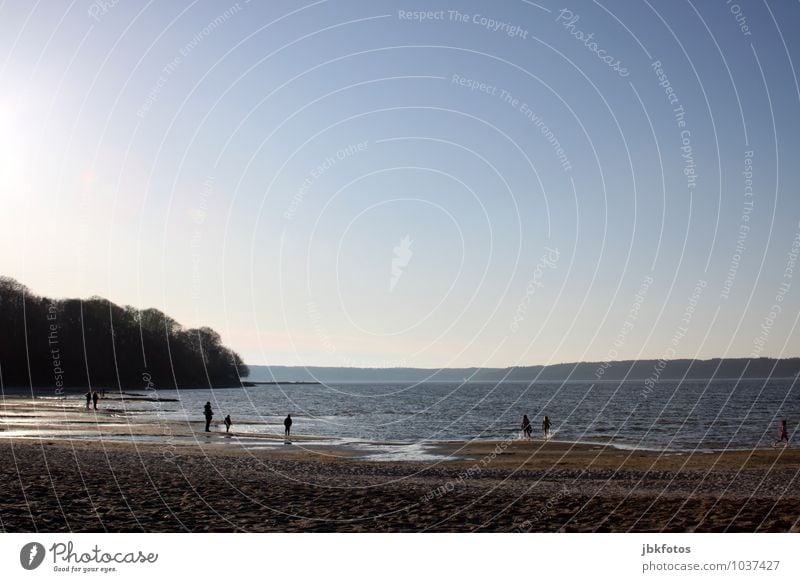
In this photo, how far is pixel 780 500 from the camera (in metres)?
21.3

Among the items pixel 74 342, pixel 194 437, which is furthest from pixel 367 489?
pixel 74 342

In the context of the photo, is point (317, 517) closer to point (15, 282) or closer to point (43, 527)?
point (43, 527)

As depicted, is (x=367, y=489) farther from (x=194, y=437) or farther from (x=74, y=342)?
(x=74, y=342)

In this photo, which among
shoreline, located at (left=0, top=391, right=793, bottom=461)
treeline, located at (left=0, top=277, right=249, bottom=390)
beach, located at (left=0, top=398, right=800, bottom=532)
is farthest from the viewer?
treeline, located at (left=0, top=277, right=249, bottom=390)

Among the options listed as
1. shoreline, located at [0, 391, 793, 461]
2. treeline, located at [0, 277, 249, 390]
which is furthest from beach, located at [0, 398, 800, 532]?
treeline, located at [0, 277, 249, 390]

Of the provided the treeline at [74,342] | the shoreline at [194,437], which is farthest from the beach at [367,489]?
the treeline at [74,342]

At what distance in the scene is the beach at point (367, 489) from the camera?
1577 cm

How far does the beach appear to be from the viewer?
15.8m

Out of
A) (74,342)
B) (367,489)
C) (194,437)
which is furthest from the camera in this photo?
(74,342)

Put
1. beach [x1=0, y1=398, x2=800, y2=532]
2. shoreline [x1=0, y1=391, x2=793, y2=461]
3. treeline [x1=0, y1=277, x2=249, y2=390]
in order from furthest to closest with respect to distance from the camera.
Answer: treeline [x1=0, y1=277, x2=249, y2=390], shoreline [x1=0, y1=391, x2=793, y2=461], beach [x1=0, y1=398, x2=800, y2=532]

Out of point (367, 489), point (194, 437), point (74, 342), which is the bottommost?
point (194, 437)

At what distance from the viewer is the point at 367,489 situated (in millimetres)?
22172

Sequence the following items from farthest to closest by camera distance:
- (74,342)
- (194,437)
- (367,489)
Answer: (74,342)
(194,437)
(367,489)

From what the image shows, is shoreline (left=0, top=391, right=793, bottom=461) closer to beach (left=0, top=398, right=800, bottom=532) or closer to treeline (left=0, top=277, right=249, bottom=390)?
beach (left=0, top=398, right=800, bottom=532)
